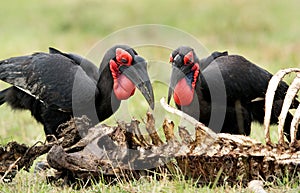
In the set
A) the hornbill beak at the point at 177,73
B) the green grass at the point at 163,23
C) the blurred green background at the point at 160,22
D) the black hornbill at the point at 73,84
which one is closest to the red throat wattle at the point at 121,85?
the black hornbill at the point at 73,84

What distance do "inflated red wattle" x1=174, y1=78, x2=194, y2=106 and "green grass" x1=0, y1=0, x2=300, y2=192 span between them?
2.72 m

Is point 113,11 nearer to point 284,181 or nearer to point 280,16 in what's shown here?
point 280,16

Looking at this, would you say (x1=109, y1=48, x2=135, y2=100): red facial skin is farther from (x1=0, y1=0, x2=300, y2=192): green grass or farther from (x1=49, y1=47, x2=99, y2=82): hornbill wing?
(x1=0, y1=0, x2=300, y2=192): green grass

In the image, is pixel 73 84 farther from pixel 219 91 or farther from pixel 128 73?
pixel 219 91

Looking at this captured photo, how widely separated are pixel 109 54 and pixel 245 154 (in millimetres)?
2084

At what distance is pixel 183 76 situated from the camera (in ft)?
18.8

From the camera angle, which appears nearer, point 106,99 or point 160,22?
point 106,99

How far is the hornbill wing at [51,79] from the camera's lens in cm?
567

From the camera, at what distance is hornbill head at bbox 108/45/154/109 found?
5.46m

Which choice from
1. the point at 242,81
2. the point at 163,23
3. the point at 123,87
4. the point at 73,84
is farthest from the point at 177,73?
the point at 163,23

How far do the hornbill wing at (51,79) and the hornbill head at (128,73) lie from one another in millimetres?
242

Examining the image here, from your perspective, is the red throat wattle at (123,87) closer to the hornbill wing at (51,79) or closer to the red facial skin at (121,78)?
the red facial skin at (121,78)

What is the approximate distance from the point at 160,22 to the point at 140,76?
9.34 meters

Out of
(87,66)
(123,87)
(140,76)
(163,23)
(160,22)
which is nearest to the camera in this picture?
(140,76)
